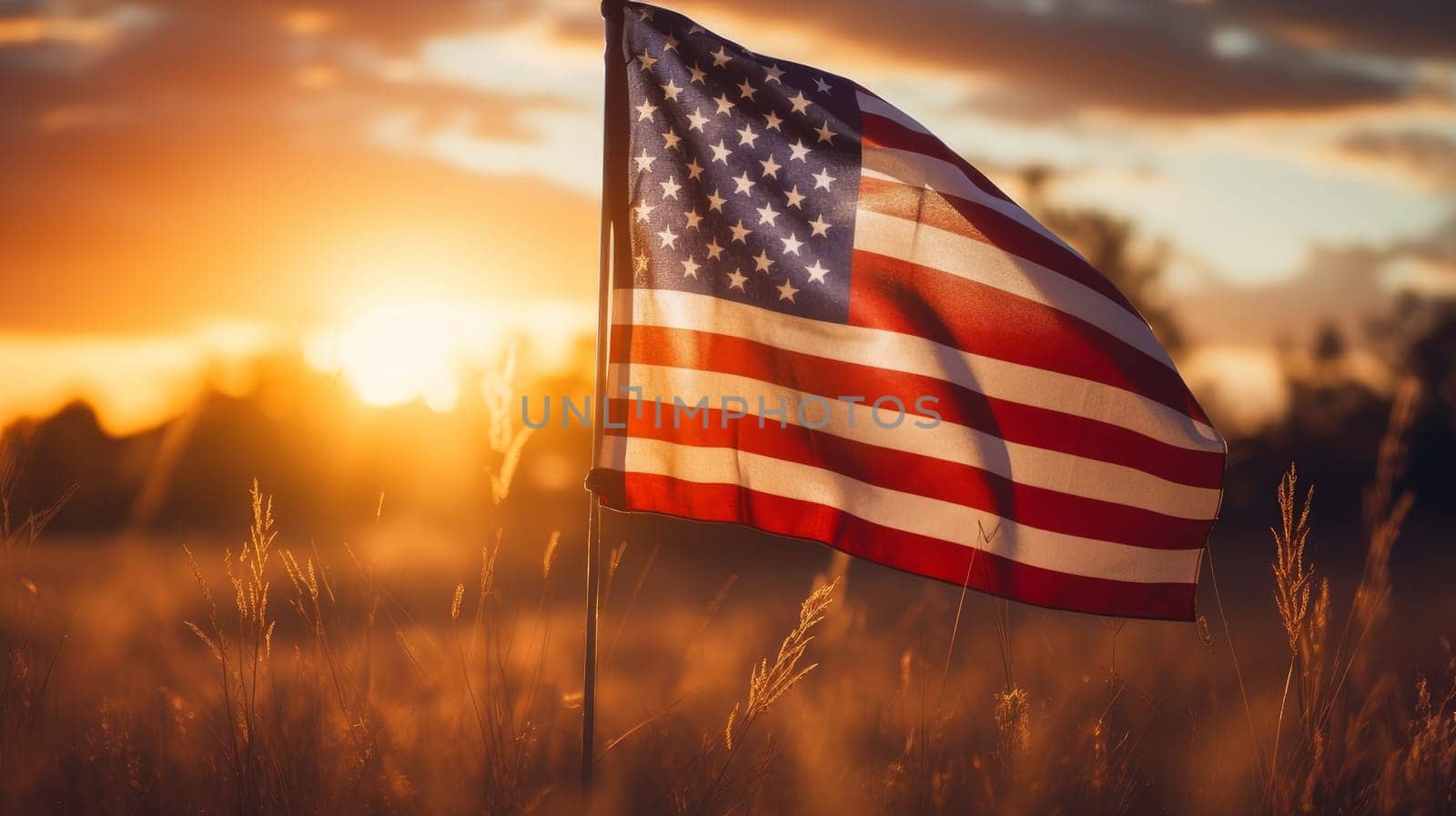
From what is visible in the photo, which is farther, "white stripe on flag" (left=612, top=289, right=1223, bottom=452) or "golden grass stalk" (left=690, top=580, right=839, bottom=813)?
"white stripe on flag" (left=612, top=289, right=1223, bottom=452)

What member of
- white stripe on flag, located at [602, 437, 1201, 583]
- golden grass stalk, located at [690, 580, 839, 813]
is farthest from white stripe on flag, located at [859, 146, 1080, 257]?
golden grass stalk, located at [690, 580, 839, 813]

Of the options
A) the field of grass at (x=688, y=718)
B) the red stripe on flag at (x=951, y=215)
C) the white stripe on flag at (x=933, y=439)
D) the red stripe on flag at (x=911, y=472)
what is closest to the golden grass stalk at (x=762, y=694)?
the field of grass at (x=688, y=718)

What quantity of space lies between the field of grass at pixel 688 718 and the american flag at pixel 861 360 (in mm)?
364

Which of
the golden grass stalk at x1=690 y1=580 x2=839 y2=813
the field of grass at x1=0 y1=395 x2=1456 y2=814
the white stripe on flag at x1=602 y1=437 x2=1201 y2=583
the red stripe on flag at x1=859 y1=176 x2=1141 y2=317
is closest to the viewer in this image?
the golden grass stalk at x1=690 y1=580 x2=839 y2=813

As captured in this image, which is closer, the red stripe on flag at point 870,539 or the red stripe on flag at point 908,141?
the red stripe on flag at point 870,539

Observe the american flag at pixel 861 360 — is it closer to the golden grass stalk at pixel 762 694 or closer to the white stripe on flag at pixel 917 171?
the white stripe on flag at pixel 917 171

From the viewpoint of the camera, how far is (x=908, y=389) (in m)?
3.79

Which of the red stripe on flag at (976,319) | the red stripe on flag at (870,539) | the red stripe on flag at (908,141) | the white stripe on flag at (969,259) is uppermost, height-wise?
the red stripe on flag at (908,141)

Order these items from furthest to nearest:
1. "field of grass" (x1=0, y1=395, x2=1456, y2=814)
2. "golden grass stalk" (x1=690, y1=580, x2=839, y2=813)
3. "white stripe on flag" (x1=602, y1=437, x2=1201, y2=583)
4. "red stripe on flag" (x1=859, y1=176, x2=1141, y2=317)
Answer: "red stripe on flag" (x1=859, y1=176, x2=1141, y2=317)
"white stripe on flag" (x1=602, y1=437, x2=1201, y2=583)
"field of grass" (x1=0, y1=395, x2=1456, y2=814)
"golden grass stalk" (x1=690, y1=580, x2=839, y2=813)

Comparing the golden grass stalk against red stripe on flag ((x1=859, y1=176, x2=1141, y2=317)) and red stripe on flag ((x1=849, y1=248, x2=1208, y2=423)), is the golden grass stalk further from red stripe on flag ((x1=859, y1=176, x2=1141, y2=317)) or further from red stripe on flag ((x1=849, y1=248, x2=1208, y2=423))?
red stripe on flag ((x1=859, y1=176, x2=1141, y2=317))

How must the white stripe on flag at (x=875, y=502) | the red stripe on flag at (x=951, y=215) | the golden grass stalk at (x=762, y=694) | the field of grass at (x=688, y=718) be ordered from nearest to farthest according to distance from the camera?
the golden grass stalk at (x=762, y=694)
the field of grass at (x=688, y=718)
the white stripe on flag at (x=875, y=502)
the red stripe on flag at (x=951, y=215)

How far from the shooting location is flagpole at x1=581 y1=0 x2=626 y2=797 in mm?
3545

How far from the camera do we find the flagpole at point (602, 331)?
140 inches

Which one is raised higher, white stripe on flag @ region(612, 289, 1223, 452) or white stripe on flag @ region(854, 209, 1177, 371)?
white stripe on flag @ region(854, 209, 1177, 371)
